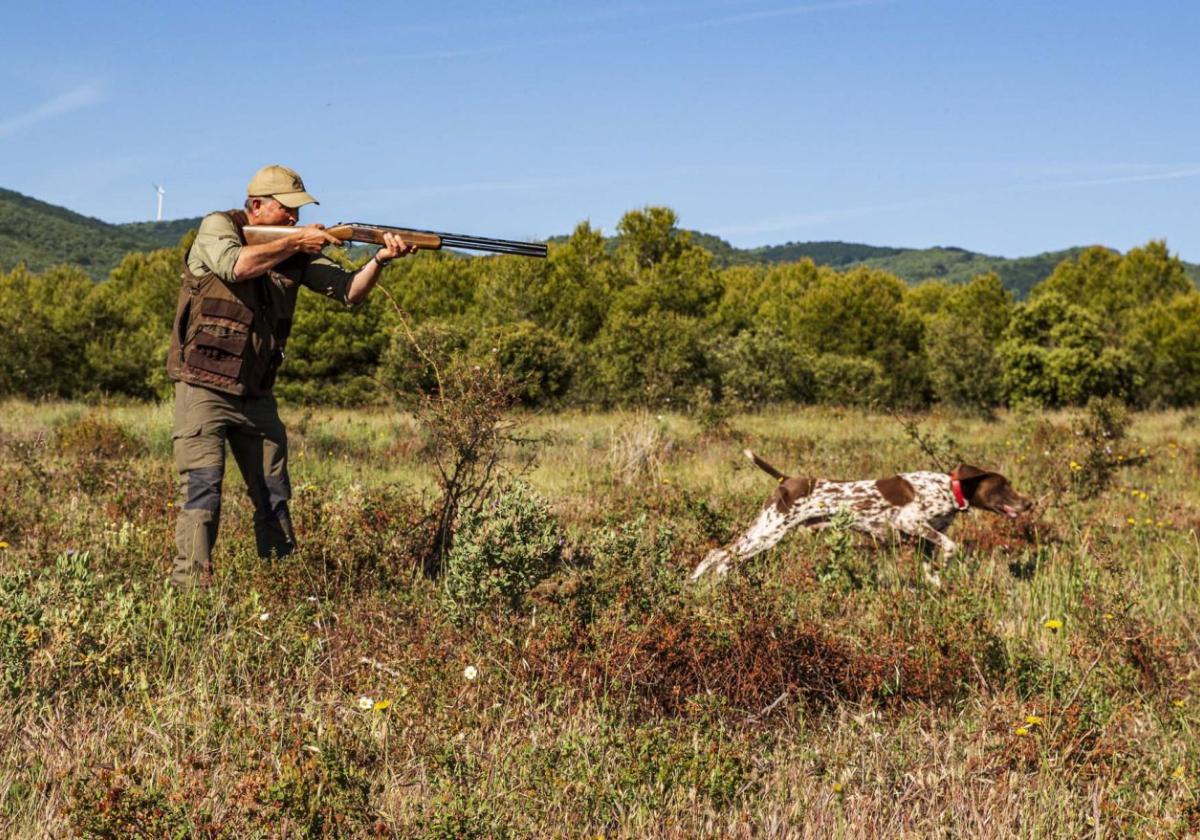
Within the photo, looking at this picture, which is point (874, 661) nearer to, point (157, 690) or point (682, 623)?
point (682, 623)

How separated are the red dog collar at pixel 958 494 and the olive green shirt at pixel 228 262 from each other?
3.40m

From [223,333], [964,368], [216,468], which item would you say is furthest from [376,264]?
[964,368]

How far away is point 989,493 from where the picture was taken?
569 centimetres

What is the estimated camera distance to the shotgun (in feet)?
15.4

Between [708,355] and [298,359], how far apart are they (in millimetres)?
9853

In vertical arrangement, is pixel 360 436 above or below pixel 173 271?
below

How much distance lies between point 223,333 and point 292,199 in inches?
27.7

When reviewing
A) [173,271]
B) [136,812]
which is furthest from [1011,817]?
[173,271]

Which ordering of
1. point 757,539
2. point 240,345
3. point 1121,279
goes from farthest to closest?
point 1121,279 → point 757,539 → point 240,345

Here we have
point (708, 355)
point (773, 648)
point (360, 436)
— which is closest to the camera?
point (773, 648)

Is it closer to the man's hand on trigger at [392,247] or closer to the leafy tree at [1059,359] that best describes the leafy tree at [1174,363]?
the leafy tree at [1059,359]

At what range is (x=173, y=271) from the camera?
3111cm

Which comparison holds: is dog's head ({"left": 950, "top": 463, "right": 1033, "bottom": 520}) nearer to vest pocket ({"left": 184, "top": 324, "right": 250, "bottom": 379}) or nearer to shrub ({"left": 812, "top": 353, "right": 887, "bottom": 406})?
vest pocket ({"left": 184, "top": 324, "right": 250, "bottom": 379})

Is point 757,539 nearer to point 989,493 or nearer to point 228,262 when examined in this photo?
point 989,493
